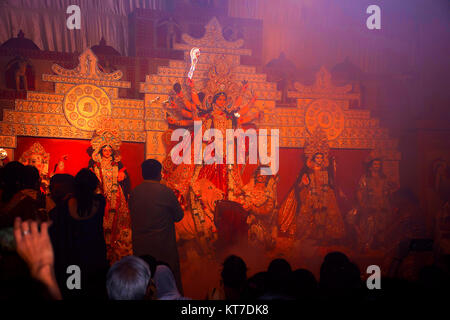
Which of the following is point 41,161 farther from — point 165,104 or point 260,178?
point 260,178

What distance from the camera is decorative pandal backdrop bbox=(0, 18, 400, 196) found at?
763 cm

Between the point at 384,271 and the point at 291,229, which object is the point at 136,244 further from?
the point at 384,271

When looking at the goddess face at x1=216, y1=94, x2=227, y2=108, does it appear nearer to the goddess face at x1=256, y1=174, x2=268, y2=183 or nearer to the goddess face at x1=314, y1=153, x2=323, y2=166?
the goddess face at x1=256, y1=174, x2=268, y2=183

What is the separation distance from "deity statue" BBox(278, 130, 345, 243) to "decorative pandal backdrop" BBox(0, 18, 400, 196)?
266 millimetres

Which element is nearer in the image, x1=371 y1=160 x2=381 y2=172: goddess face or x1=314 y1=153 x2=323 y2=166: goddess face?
x1=314 y1=153 x2=323 y2=166: goddess face

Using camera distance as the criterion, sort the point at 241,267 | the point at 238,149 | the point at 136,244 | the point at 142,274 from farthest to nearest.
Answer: the point at 238,149
the point at 136,244
the point at 241,267
the point at 142,274

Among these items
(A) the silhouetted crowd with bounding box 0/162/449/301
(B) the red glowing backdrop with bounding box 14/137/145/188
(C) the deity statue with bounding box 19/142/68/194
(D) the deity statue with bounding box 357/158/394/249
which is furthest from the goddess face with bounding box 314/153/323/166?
(A) the silhouetted crowd with bounding box 0/162/449/301

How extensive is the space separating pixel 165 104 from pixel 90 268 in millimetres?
4521

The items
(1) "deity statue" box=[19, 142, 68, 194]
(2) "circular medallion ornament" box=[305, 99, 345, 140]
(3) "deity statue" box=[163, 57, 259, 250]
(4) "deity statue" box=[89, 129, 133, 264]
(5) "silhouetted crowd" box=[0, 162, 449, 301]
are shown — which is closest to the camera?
(5) "silhouetted crowd" box=[0, 162, 449, 301]

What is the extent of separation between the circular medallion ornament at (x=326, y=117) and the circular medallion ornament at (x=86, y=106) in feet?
13.0

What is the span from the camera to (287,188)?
339 inches

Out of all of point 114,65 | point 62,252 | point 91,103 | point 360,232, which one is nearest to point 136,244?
point 62,252

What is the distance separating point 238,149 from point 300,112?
156 cm

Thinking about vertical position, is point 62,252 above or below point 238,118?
below
